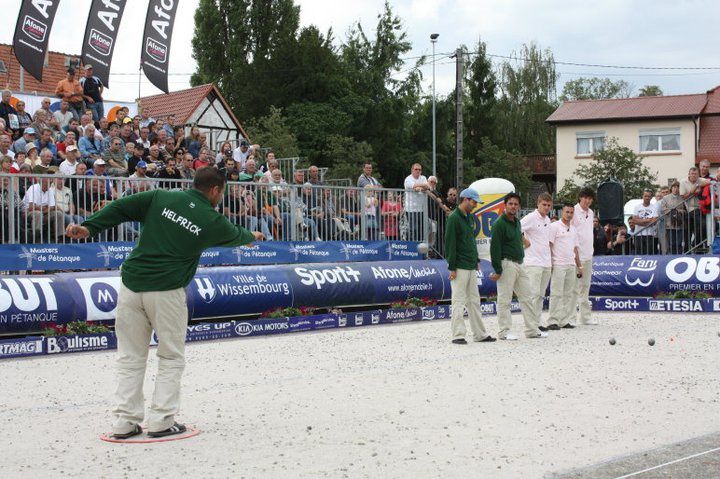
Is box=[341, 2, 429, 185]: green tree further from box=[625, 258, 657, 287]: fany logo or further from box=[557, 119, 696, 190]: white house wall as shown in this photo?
box=[625, 258, 657, 287]: fany logo

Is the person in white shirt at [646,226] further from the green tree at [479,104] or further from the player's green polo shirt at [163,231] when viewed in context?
the green tree at [479,104]

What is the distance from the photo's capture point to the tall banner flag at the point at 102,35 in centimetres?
2395

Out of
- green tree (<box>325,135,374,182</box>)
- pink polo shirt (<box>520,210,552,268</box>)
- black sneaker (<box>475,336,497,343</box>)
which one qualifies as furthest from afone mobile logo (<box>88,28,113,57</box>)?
green tree (<box>325,135,374,182</box>)

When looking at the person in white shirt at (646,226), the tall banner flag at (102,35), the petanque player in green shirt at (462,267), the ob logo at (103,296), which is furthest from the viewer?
the tall banner flag at (102,35)

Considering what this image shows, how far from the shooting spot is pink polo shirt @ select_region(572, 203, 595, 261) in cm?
1641

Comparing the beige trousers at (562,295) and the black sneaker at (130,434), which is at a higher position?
the beige trousers at (562,295)

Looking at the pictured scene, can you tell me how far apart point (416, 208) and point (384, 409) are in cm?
1337

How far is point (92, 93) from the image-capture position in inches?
827

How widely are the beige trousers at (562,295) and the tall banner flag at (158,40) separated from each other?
47.1 feet

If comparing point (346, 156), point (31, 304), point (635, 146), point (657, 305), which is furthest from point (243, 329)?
point (635, 146)

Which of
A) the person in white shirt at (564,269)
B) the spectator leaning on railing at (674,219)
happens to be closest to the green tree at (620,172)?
the spectator leaning on railing at (674,219)

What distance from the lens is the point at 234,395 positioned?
9445 millimetres

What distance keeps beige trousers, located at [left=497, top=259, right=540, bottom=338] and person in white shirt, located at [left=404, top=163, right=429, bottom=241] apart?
22.6 ft

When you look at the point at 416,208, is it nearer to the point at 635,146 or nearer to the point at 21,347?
the point at 21,347
